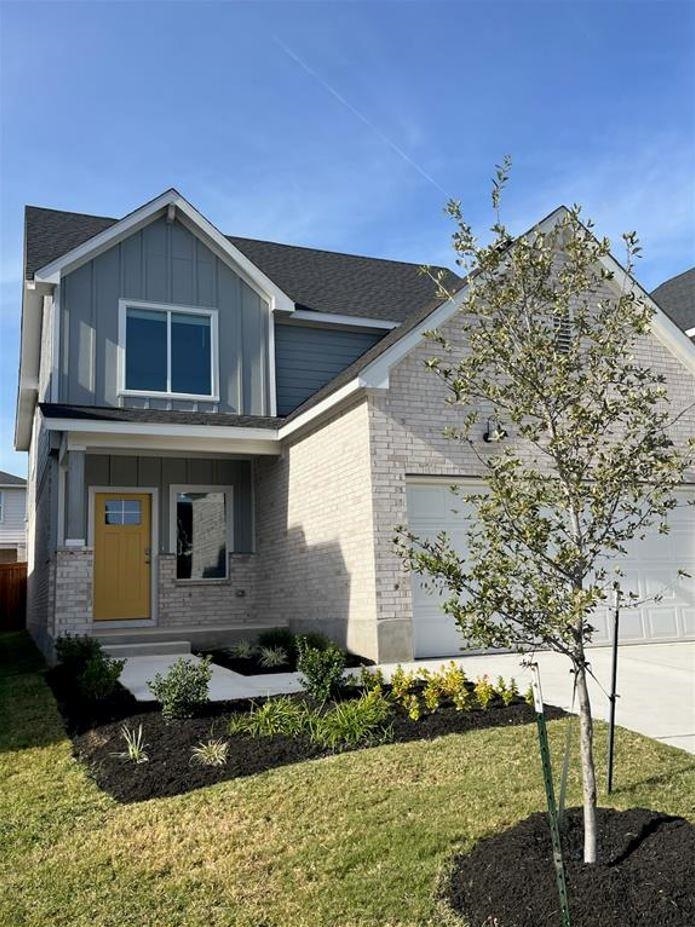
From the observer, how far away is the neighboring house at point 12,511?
33.5m

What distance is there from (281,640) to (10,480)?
27.9 m

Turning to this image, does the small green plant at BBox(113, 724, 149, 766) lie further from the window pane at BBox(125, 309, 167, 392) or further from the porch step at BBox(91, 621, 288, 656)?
the window pane at BBox(125, 309, 167, 392)

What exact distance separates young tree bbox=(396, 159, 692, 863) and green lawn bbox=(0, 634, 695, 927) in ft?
3.35

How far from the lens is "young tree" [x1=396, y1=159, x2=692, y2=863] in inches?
136

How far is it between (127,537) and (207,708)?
7.27 metres

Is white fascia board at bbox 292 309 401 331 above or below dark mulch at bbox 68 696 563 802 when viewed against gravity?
above

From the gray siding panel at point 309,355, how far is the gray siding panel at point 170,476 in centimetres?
161

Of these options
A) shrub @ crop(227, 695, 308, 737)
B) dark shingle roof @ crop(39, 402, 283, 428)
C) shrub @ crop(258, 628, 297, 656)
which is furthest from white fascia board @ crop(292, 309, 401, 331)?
shrub @ crop(227, 695, 308, 737)

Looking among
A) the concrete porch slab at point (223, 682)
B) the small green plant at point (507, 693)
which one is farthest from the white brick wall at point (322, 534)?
the small green plant at point (507, 693)

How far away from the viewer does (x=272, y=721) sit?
5906mm

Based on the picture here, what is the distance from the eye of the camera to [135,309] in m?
13.4

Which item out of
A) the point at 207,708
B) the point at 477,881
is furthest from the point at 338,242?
the point at 477,881

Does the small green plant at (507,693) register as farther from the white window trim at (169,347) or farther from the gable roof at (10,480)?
the gable roof at (10,480)

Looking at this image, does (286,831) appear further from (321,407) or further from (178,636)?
(178,636)
